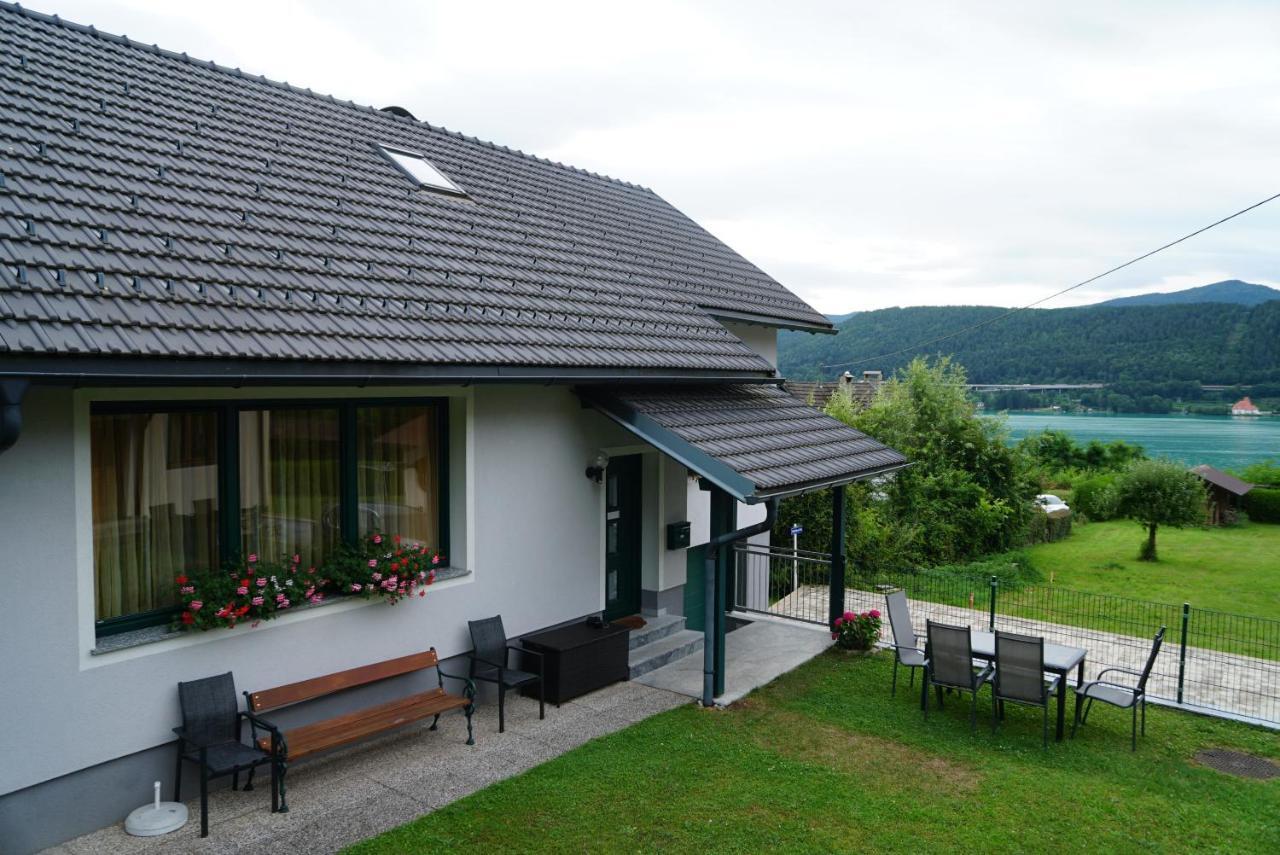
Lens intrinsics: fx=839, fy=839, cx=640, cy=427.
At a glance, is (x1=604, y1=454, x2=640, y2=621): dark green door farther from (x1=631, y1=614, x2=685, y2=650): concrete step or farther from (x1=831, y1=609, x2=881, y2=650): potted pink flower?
(x1=831, y1=609, x2=881, y2=650): potted pink flower

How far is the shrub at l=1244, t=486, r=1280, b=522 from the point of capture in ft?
111

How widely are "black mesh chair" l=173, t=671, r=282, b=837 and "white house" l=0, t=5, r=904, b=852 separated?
129mm

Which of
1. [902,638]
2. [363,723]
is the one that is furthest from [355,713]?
[902,638]

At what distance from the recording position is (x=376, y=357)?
645cm

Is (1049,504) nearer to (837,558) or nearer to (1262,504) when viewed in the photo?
(1262,504)

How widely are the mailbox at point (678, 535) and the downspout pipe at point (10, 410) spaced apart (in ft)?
24.3

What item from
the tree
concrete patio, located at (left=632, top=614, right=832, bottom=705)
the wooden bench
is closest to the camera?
the wooden bench

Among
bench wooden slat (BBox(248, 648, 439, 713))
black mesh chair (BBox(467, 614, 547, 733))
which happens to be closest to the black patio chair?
black mesh chair (BBox(467, 614, 547, 733))

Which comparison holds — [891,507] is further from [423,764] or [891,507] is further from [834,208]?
[423,764]

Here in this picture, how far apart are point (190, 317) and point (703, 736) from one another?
5.52 m

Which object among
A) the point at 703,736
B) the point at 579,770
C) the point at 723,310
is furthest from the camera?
the point at 723,310

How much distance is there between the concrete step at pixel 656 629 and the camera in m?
9.94

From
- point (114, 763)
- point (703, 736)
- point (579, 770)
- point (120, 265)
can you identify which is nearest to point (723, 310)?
point (703, 736)

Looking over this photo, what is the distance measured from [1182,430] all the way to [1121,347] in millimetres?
5696
